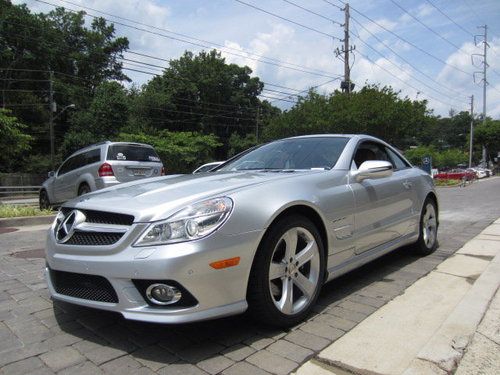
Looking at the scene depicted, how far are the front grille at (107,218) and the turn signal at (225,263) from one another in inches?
23.6

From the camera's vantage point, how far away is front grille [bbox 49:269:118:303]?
2926 millimetres

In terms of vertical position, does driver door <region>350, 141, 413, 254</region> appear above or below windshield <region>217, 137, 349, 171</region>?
below

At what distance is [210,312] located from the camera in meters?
2.81

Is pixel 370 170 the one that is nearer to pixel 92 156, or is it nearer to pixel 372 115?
pixel 92 156

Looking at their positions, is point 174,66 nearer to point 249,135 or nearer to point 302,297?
point 249,135

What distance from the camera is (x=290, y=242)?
3.30 m

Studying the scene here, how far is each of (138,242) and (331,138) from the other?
2507 millimetres

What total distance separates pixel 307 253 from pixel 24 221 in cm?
741

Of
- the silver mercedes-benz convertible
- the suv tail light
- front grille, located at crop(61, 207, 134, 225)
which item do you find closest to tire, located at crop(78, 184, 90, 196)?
the suv tail light

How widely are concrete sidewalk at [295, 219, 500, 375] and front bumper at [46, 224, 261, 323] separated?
25.1 inches

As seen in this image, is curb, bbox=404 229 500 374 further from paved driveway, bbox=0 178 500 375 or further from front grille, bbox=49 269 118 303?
front grille, bbox=49 269 118 303

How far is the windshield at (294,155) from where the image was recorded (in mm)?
4289

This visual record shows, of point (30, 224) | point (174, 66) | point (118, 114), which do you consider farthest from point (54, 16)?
point (30, 224)

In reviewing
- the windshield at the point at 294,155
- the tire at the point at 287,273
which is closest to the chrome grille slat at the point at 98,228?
the tire at the point at 287,273
